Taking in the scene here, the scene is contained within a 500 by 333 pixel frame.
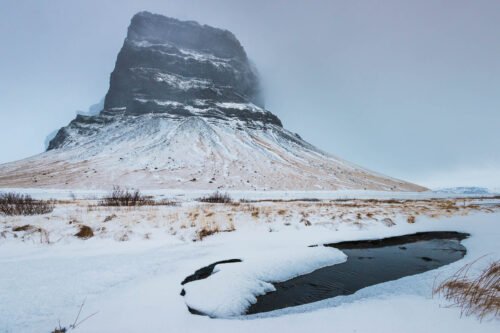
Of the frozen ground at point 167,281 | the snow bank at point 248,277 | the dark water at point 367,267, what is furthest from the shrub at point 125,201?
the dark water at point 367,267

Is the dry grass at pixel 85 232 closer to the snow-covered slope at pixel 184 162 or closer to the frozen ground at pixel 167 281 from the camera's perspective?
the frozen ground at pixel 167 281

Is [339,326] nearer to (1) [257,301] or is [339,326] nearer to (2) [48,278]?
(1) [257,301]

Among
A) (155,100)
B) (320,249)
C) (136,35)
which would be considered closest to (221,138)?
(155,100)

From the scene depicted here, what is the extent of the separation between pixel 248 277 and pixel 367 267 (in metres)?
3.30

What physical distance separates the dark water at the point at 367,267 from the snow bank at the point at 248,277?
0.19 meters

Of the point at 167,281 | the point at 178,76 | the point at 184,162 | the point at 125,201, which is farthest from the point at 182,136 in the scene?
the point at 167,281

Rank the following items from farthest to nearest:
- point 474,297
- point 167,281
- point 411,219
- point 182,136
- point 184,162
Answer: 1. point 182,136
2. point 184,162
3. point 411,219
4. point 167,281
5. point 474,297

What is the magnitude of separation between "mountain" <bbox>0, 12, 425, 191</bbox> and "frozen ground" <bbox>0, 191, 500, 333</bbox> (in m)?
39.9

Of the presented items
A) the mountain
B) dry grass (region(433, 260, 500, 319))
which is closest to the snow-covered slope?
the mountain

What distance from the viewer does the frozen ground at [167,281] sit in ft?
10.5

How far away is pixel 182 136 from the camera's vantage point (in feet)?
246

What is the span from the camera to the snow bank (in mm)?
3843

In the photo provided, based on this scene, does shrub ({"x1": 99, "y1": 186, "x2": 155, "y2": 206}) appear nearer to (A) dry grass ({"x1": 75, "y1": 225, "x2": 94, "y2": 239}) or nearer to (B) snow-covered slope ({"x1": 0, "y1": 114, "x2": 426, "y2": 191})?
(A) dry grass ({"x1": 75, "y1": 225, "x2": 94, "y2": 239})

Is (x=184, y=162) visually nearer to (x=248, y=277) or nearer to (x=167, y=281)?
(x=167, y=281)
